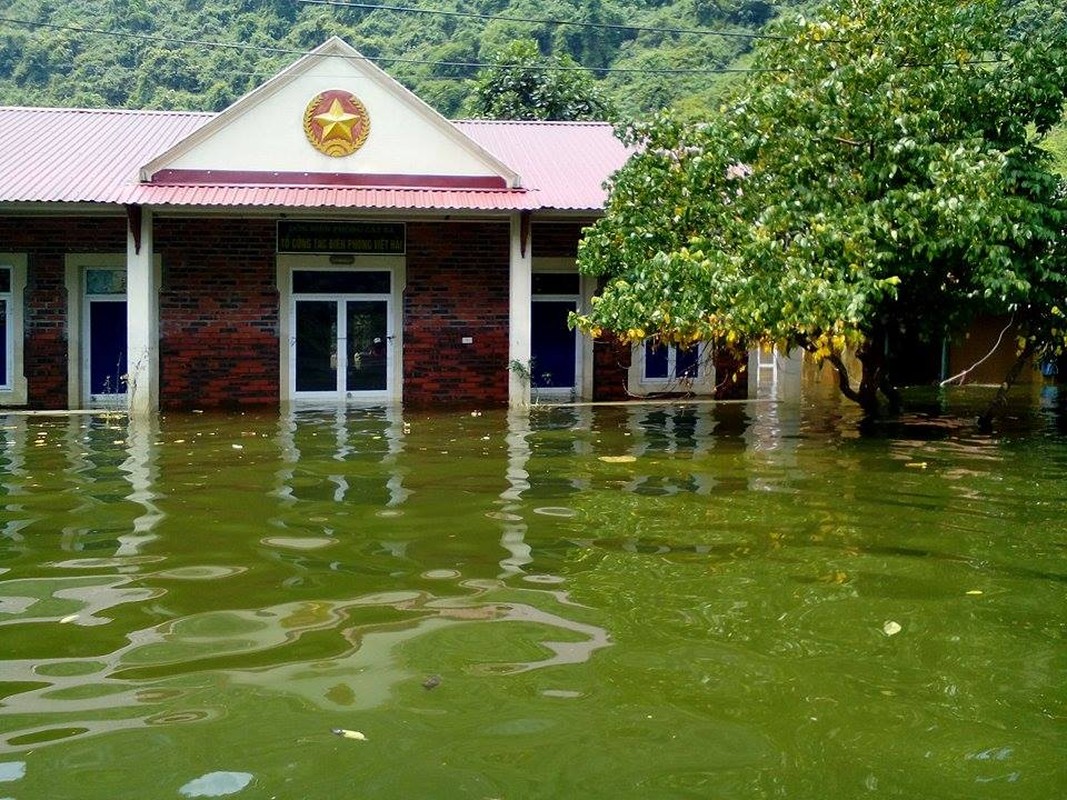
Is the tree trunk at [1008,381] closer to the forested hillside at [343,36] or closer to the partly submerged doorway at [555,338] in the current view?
the partly submerged doorway at [555,338]

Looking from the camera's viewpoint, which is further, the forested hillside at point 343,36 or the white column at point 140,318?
the forested hillside at point 343,36

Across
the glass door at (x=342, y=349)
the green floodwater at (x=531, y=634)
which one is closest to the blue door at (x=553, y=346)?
the glass door at (x=342, y=349)

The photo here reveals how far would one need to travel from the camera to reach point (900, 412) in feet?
45.8

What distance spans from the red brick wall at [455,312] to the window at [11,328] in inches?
215

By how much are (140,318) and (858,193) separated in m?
9.16

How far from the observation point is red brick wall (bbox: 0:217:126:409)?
1656 cm

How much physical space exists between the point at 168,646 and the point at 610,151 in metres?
15.6

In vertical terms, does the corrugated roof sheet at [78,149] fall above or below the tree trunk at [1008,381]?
above

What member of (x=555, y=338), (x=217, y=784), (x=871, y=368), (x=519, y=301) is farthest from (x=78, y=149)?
(x=217, y=784)

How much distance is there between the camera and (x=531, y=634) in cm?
441

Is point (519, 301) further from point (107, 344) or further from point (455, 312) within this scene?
point (107, 344)

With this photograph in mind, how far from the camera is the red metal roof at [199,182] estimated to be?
14711mm

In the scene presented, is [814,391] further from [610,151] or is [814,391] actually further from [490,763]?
[490,763]

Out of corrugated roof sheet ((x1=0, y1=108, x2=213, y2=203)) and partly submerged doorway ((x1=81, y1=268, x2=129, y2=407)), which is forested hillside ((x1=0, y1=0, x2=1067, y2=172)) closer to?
corrugated roof sheet ((x1=0, y1=108, x2=213, y2=203))
